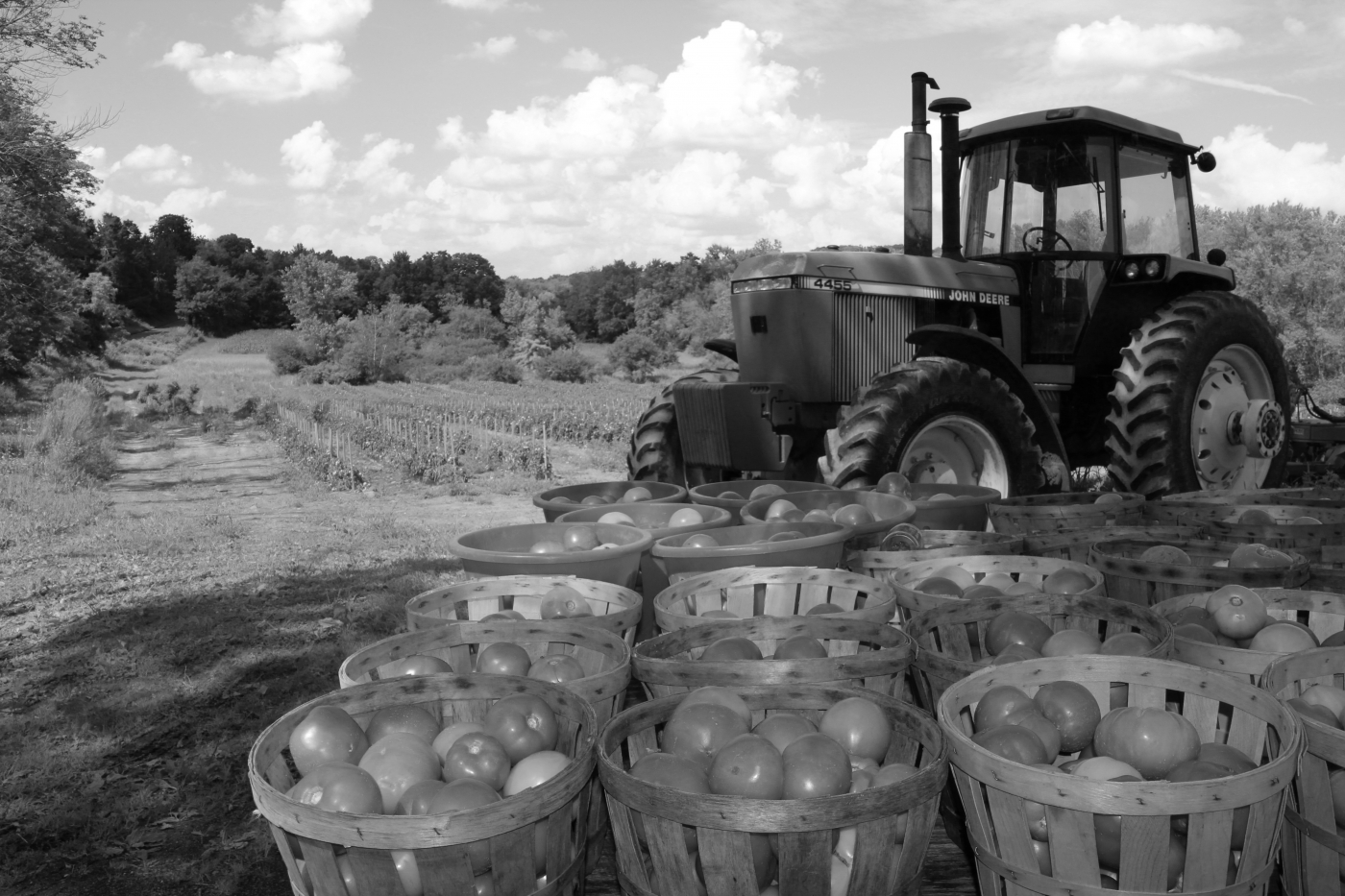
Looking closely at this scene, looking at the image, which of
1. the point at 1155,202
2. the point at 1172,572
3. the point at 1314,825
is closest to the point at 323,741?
the point at 1314,825

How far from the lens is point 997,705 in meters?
1.96

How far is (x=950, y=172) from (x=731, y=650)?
4907mm

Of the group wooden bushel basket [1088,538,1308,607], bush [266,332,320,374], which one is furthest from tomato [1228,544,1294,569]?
bush [266,332,320,374]

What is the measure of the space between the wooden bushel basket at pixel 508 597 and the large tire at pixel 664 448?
3.62 m

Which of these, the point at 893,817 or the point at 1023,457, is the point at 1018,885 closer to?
the point at 893,817

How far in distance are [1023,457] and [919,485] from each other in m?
1.30

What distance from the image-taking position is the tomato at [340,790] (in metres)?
1.71

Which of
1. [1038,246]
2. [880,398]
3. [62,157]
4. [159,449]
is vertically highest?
[62,157]

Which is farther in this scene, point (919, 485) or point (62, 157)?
point (62, 157)

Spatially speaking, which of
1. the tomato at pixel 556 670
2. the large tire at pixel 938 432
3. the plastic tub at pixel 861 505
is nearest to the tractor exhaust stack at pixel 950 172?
the large tire at pixel 938 432

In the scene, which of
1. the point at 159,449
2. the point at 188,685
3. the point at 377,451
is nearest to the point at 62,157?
the point at 159,449

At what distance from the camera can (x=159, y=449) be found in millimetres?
20766

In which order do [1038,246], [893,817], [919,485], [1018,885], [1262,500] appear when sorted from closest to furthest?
[893,817] < [1018,885] < [1262,500] < [919,485] < [1038,246]

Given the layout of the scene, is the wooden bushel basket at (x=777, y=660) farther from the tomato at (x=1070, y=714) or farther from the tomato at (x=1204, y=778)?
the tomato at (x=1204, y=778)
